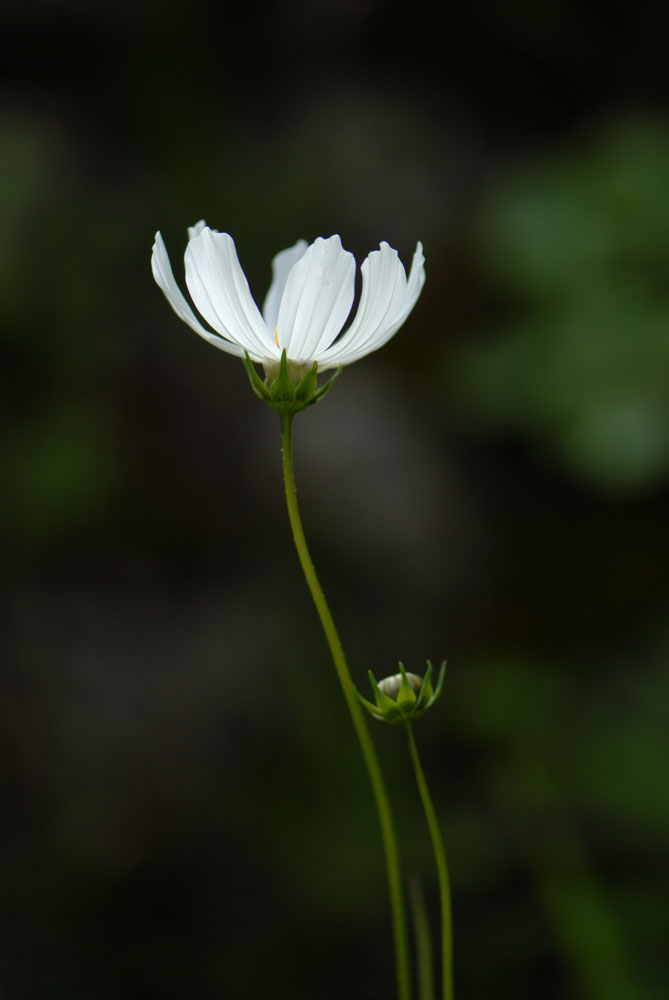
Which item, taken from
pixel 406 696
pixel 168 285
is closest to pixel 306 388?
pixel 168 285

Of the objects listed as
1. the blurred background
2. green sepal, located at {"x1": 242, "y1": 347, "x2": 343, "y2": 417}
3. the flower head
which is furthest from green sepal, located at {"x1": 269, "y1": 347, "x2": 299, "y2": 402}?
the blurred background

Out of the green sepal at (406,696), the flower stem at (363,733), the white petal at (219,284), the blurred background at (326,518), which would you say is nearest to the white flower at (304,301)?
the white petal at (219,284)

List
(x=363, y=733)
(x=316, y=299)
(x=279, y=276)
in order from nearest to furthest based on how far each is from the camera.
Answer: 1. (x=363, y=733)
2. (x=316, y=299)
3. (x=279, y=276)

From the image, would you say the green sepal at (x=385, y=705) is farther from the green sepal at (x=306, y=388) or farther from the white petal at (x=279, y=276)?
the white petal at (x=279, y=276)

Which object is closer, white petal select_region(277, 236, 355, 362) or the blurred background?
white petal select_region(277, 236, 355, 362)

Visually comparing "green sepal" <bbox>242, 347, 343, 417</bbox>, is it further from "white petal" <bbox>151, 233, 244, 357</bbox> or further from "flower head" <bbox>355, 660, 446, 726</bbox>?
"flower head" <bbox>355, 660, 446, 726</bbox>

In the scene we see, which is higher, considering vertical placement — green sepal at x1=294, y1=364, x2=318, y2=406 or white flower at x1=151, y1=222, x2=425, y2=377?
white flower at x1=151, y1=222, x2=425, y2=377

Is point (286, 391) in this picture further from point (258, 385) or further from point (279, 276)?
point (279, 276)

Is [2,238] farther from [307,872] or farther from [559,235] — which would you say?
[307,872]
